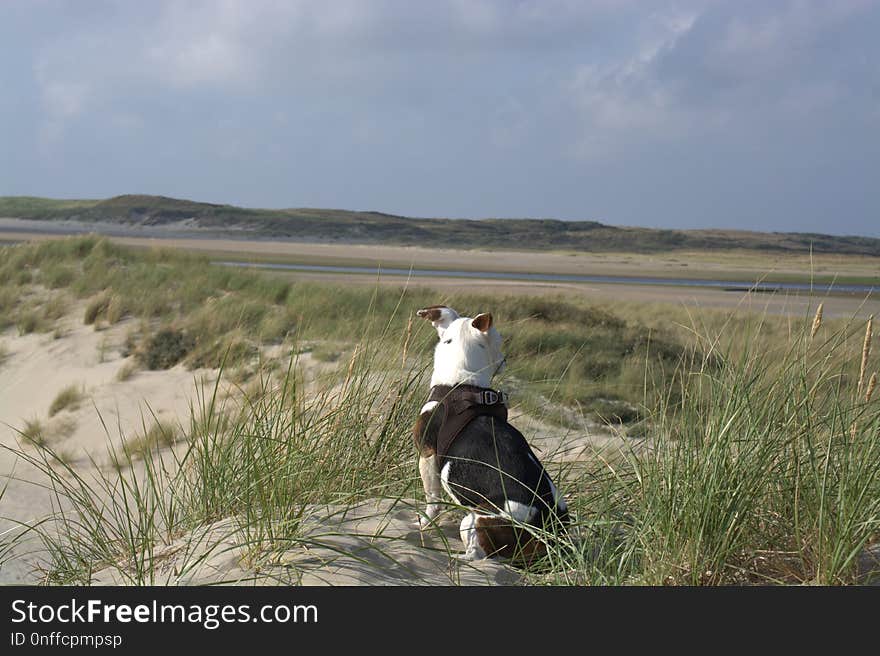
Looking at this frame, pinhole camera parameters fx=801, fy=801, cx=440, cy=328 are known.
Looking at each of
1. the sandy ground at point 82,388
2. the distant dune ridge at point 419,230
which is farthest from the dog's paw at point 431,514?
the distant dune ridge at point 419,230

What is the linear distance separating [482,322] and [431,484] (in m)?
0.78

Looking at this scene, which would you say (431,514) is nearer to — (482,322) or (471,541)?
(471,541)

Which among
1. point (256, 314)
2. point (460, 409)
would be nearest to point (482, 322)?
point (460, 409)

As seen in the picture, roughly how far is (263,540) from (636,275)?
43.8 meters

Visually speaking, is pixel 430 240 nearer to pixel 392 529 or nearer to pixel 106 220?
pixel 106 220

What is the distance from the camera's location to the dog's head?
355 cm

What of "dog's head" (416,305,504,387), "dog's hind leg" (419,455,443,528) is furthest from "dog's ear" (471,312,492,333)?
"dog's hind leg" (419,455,443,528)

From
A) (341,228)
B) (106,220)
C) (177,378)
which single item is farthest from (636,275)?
(106,220)

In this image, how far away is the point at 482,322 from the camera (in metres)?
3.50

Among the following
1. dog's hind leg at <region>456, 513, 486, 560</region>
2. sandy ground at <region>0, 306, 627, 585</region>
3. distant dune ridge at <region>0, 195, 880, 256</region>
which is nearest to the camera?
sandy ground at <region>0, 306, 627, 585</region>

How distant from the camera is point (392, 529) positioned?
12.5 ft

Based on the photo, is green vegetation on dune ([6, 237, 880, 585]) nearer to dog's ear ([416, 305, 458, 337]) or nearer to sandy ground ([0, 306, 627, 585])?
sandy ground ([0, 306, 627, 585])

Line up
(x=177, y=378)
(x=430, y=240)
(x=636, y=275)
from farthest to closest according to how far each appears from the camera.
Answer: (x=430, y=240), (x=636, y=275), (x=177, y=378)

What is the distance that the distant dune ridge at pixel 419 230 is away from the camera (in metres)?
90.2
